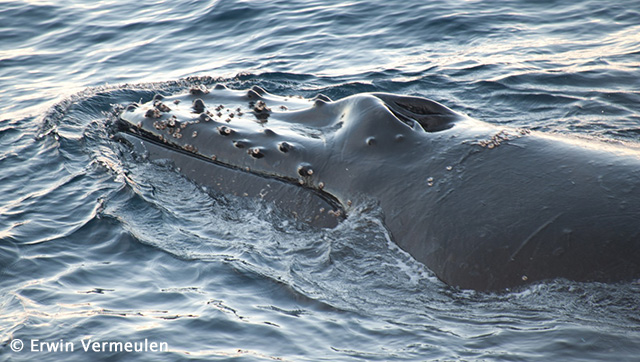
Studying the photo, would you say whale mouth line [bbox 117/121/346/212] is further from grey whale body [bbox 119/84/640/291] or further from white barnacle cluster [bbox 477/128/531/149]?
white barnacle cluster [bbox 477/128/531/149]

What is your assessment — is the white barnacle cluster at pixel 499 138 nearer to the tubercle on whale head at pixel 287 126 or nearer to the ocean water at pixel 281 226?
the tubercle on whale head at pixel 287 126

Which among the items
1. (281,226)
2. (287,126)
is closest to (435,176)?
(281,226)

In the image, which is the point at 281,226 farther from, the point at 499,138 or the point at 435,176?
the point at 499,138

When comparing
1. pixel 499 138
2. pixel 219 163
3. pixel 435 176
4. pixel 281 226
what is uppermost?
pixel 499 138

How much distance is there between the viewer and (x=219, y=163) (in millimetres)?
6062

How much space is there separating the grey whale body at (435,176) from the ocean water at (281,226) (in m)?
0.16

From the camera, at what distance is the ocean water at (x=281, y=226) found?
4441 millimetres

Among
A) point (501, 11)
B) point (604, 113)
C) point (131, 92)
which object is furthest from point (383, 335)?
point (501, 11)

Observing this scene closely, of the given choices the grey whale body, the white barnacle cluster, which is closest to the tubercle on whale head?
the grey whale body

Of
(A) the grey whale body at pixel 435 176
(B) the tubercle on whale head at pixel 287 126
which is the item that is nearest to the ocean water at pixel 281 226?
(A) the grey whale body at pixel 435 176

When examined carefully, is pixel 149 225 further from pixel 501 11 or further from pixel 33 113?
pixel 501 11

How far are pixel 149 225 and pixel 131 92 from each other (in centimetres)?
560

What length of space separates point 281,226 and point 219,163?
2.82ft

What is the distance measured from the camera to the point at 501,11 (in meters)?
15.1
